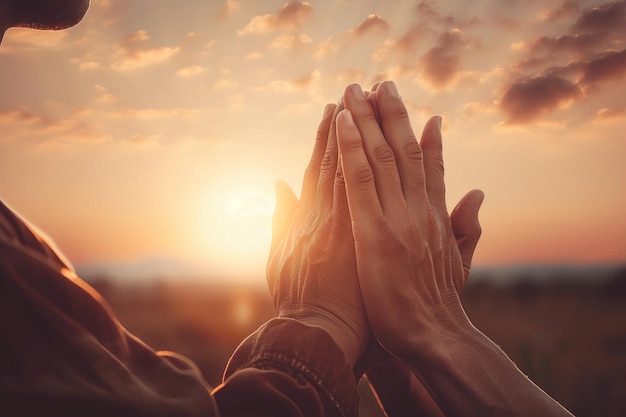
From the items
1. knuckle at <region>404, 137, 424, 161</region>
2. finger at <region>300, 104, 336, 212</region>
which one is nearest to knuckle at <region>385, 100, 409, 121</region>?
knuckle at <region>404, 137, 424, 161</region>

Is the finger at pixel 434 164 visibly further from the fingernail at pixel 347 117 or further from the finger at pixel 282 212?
the finger at pixel 282 212

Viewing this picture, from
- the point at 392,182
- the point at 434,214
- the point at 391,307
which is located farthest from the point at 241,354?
the point at 434,214

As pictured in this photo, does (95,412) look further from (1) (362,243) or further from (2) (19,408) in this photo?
(1) (362,243)

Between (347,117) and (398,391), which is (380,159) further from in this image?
(398,391)

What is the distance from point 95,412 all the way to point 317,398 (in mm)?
859

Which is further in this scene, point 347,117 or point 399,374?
point 399,374

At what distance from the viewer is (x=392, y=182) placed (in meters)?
2.53

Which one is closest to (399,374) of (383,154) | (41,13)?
(383,154)

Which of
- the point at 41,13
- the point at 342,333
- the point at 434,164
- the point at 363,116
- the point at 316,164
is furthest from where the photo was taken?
the point at 316,164

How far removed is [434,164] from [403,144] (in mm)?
283

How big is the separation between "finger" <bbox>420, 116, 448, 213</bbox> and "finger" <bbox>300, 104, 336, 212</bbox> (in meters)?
0.50

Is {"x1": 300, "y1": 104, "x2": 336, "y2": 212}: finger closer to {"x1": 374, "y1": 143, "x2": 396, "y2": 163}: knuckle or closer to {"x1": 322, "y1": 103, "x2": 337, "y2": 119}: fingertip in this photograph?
{"x1": 322, "y1": 103, "x2": 337, "y2": 119}: fingertip

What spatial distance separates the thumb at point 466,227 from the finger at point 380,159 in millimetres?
572

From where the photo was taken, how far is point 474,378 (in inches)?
85.4
